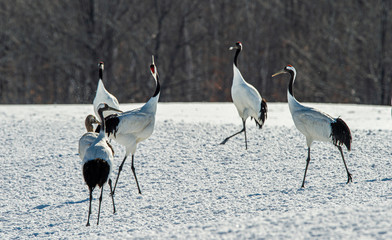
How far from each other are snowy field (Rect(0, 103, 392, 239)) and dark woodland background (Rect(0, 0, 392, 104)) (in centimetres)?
1283

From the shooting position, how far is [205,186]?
22.2ft

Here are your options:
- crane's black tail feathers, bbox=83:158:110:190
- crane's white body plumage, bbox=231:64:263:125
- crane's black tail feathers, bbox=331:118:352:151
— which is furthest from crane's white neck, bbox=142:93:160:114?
crane's white body plumage, bbox=231:64:263:125

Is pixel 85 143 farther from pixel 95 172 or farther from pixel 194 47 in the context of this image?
pixel 194 47

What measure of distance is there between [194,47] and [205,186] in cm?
1981

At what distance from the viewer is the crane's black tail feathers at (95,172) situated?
17.6 ft

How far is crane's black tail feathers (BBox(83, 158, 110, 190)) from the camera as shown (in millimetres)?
5367

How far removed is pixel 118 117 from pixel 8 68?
2131 cm

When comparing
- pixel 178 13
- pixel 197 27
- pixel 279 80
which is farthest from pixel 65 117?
pixel 197 27

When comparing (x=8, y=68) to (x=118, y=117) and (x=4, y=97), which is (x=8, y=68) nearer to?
(x=4, y=97)

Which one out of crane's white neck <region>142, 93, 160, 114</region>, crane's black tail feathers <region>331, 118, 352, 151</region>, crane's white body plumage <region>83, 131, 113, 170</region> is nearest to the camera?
crane's white body plumage <region>83, 131, 113, 170</region>

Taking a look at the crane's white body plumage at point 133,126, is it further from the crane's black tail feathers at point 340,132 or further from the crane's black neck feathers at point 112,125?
the crane's black tail feathers at point 340,132

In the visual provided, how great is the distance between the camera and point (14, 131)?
10.4 m

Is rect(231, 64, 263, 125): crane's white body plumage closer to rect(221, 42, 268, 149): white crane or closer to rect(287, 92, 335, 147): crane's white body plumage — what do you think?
rect(221, 42, 268, 149): white crane

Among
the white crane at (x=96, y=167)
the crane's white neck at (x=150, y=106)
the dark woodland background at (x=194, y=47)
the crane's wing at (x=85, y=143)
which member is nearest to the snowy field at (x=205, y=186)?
the white crane at (x=96, y=167)
